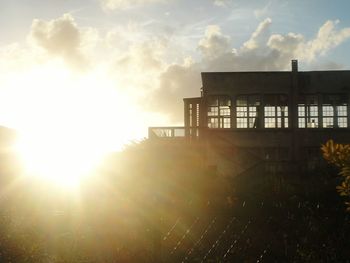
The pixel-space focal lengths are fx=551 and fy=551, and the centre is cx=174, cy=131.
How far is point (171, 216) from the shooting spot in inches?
734

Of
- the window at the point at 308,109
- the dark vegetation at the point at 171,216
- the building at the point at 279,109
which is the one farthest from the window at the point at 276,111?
the dark vegetation at the point at 171,216

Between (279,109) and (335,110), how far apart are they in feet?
11.1

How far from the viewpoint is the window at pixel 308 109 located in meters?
32.8

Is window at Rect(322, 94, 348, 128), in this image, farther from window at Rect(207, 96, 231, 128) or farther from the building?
window at Rect(207, 96, 231, 128)

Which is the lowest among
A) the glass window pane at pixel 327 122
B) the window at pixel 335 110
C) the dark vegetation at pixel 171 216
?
the dark vegetation at pixel 171 216

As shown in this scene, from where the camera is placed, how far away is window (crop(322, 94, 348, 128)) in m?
32.8

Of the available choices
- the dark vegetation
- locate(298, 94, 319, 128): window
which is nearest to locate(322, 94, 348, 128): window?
locate(298, 94, 319, 128): window

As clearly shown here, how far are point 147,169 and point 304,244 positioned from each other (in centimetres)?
1137

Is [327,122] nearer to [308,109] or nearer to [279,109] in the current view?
[308,109]

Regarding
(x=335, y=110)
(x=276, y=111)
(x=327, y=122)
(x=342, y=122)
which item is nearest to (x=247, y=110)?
(x=276, y=111)

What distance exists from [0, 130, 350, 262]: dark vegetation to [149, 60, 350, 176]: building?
446cm

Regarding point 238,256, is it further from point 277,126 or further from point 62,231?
point 277,126

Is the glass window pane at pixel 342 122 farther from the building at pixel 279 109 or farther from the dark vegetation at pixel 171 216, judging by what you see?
the dark vegetation at pixel 171 216

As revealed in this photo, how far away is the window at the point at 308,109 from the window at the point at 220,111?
4.25 metres
